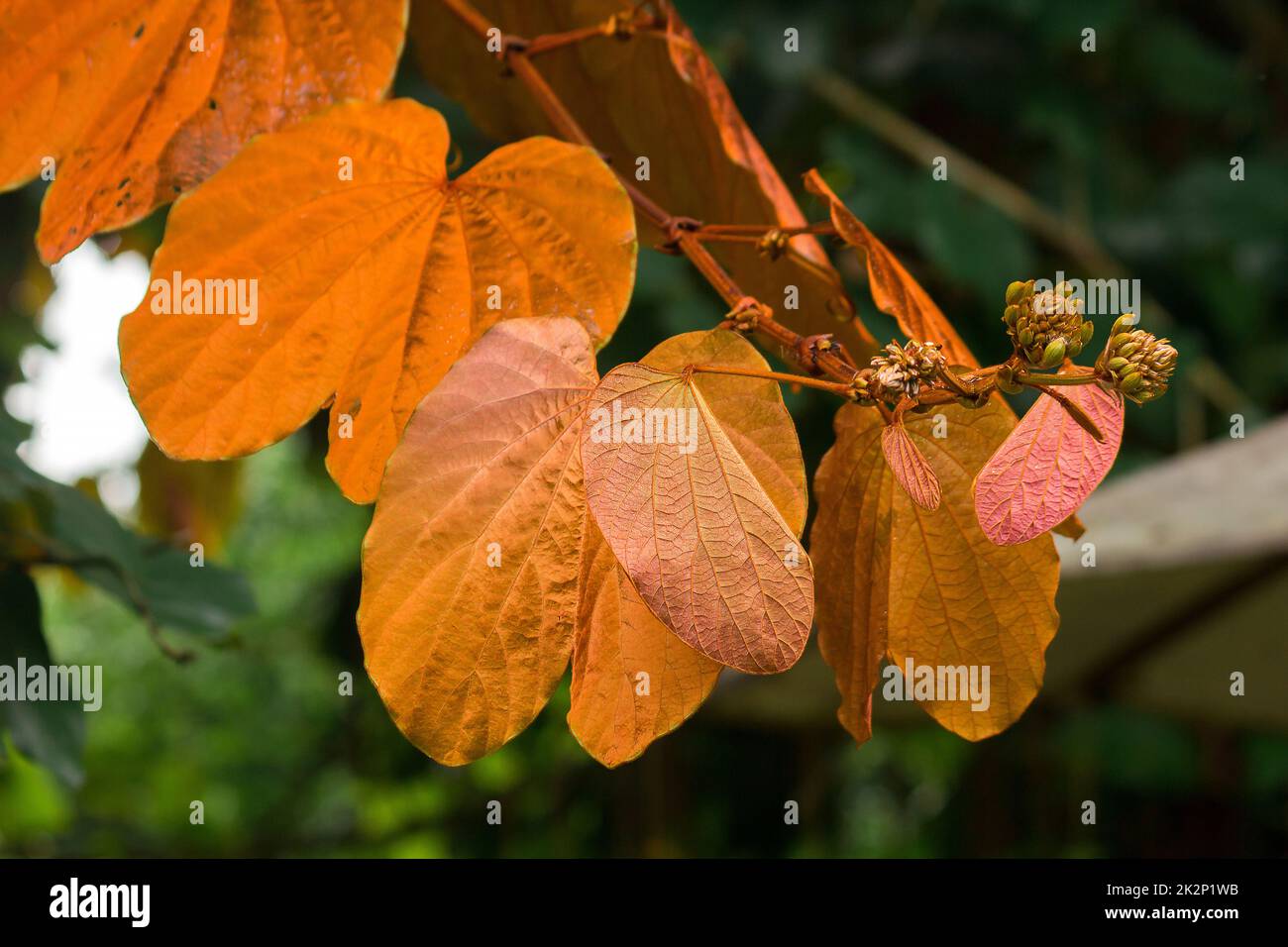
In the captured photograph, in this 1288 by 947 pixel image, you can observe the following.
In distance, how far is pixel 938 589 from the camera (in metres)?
0.26

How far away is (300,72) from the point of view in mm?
306

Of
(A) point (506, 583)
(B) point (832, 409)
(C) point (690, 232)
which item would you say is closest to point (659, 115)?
(C) point (690, 232)

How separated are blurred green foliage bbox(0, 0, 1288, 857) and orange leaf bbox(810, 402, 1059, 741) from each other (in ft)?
1.41

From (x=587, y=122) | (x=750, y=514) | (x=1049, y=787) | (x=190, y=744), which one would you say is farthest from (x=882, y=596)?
(x=190, y=744)

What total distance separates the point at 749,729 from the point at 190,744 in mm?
1773

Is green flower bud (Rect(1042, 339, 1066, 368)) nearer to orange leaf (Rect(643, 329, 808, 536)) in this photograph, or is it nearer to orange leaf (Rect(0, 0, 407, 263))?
orange leaf (Rect(643, 329, 808, 536))

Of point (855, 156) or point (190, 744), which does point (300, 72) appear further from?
point (190, 744)

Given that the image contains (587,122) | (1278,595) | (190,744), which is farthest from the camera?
(190,744)

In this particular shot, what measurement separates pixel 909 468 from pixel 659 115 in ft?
0.57

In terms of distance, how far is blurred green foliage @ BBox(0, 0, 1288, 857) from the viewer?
1.23 meters

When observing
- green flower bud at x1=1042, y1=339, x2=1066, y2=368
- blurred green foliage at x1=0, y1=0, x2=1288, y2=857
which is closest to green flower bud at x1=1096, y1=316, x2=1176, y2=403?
green flower bud at x1=1042, y1=339, x2=1066, y2=368

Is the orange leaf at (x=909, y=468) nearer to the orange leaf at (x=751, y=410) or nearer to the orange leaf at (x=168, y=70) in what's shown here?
the orange leaf at (x=751, y=410)

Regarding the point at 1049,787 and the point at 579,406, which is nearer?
the point at 579,406

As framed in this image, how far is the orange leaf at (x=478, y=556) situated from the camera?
227 mm
